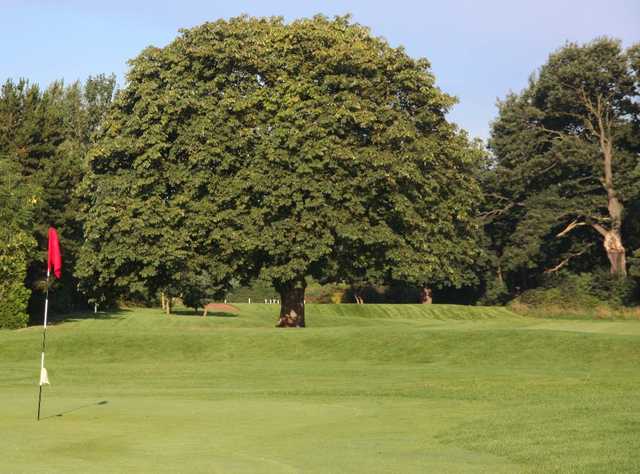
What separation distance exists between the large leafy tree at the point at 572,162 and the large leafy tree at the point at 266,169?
2589cm

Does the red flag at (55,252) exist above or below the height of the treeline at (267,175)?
below

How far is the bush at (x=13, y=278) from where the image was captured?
5047 centimetres

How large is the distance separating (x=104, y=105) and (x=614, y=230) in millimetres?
44921

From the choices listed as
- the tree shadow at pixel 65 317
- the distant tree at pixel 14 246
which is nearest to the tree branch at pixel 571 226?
the tree shadow at pixel 65 317

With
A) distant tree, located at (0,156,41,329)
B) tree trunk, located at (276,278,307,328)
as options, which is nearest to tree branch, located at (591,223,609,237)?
tree trunk, located at (276,278,307,328)

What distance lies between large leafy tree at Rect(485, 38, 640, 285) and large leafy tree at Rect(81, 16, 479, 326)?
25.9 m

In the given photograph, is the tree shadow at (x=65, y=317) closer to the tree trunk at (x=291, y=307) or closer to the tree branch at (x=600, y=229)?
the tree trunk at (x=291, y=307)

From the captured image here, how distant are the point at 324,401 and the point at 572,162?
174 ft

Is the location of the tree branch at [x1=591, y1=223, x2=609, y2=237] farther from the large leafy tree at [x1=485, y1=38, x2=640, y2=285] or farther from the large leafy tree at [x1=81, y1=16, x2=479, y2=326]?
the large leafy tree at [x1=81, y1=16, x2=479, y2=326]

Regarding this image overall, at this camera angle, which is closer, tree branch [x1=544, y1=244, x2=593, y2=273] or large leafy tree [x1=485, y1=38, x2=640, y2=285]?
large leafy tree [x1=485, y1=38, x2=640, y2=285]

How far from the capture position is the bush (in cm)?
5047

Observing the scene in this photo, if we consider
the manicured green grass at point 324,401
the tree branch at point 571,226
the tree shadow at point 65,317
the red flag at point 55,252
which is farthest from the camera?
the tree branch at point 571,226

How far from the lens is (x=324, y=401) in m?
20.3

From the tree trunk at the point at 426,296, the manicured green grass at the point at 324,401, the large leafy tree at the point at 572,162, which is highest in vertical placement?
the large leafy tree at the point at 572,162
